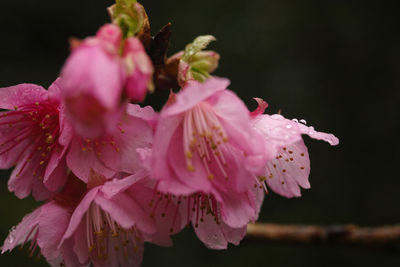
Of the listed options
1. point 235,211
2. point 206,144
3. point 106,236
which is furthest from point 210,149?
point 106,236

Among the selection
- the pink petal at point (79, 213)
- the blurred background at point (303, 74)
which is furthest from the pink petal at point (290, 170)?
the blurred background at point (303, 74)

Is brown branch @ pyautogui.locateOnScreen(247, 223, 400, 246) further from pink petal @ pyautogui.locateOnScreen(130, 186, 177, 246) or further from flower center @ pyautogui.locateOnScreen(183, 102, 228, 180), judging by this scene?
flower center @ pyautogui.locateOnScreen(183, 102, 228, 180)

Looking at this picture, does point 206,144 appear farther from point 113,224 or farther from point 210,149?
point 113,224

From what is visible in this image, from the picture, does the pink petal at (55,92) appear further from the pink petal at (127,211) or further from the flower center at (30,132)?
the pink petal at (127,211)

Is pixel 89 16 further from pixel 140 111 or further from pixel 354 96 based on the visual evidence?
pixel 140 111

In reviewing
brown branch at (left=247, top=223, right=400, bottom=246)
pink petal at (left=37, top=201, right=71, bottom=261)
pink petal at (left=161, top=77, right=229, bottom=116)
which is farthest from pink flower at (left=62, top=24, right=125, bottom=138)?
brown branch at (left=247, top=223, right=400, bottom=246)

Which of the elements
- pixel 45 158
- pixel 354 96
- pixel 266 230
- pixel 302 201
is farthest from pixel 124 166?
pixel 354 96
